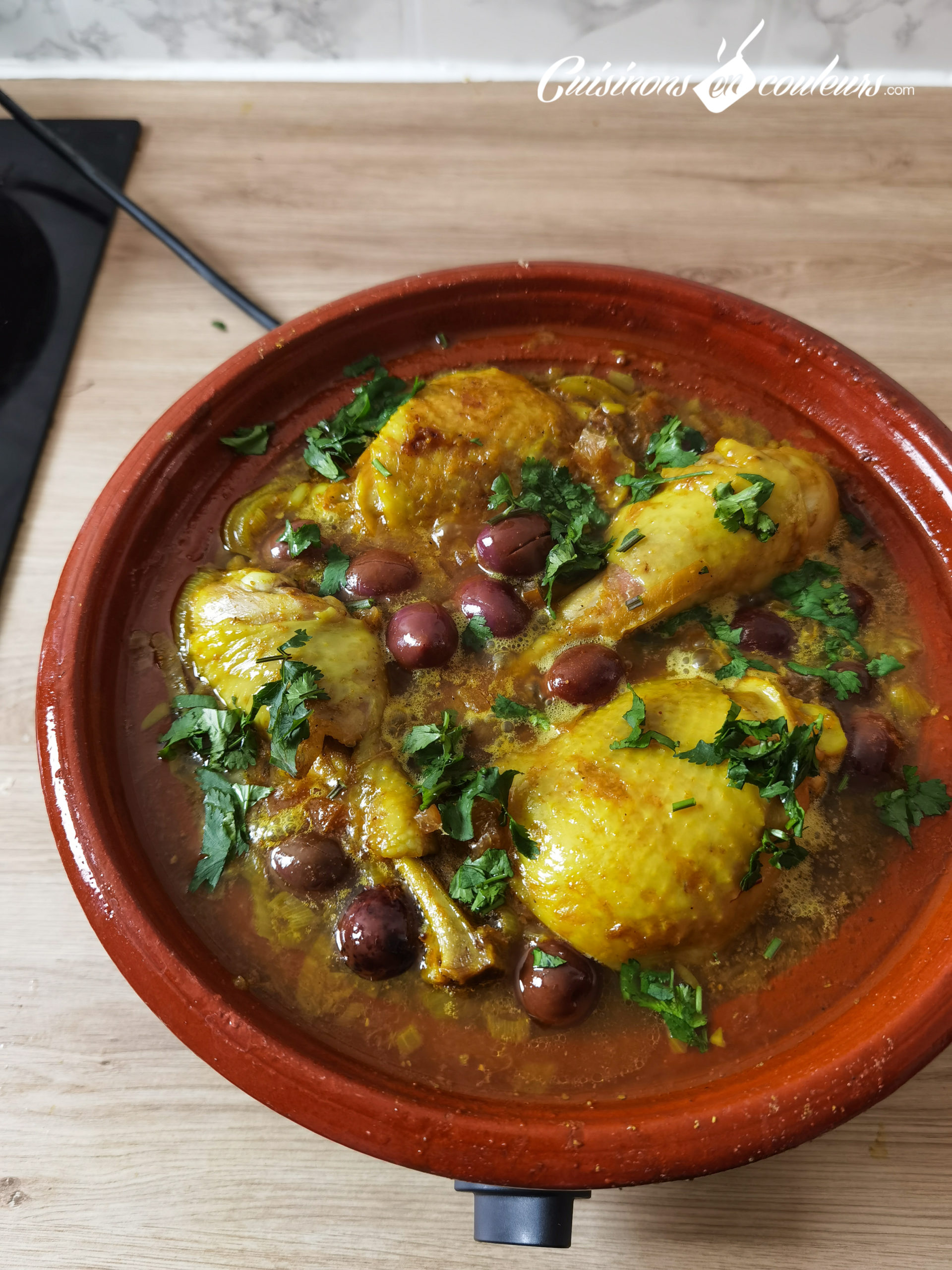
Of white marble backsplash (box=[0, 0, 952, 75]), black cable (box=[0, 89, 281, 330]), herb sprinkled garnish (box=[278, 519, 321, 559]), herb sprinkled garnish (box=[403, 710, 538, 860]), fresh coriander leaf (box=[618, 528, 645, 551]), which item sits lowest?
herb sprinkled garnish (box=[403, 710, 538, 860])

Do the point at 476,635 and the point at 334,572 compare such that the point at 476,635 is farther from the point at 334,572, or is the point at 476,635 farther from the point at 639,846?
the point at 639,846

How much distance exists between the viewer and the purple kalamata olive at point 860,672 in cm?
155

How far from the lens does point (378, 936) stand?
1.34m

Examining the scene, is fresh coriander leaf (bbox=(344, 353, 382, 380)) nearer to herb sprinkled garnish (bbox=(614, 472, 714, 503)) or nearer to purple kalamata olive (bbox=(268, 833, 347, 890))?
herb sprinkled garnish (bbox=(614, 472, 714, 503))

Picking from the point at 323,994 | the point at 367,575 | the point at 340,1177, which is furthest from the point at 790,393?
the point at 340,1177

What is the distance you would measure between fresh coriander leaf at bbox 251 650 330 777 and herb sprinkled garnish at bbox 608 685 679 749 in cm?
47

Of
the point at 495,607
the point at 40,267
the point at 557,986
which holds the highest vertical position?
the point at 40,267

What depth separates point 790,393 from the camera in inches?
70.2

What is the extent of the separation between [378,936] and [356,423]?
0.95 metres

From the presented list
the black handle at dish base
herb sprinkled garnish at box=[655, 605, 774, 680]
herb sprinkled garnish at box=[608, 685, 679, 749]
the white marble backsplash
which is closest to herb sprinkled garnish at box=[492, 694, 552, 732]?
herb sprinkled garnish at box=[608, 685, 679, 749]

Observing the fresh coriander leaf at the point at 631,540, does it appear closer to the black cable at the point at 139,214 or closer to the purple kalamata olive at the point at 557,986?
the purple kalamata olive at the point at 557,986

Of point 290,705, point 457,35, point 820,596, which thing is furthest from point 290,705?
point 457,35

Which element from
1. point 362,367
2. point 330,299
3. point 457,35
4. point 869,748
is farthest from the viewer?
point 457,35

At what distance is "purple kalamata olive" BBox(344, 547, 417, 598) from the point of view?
1.60 meters
